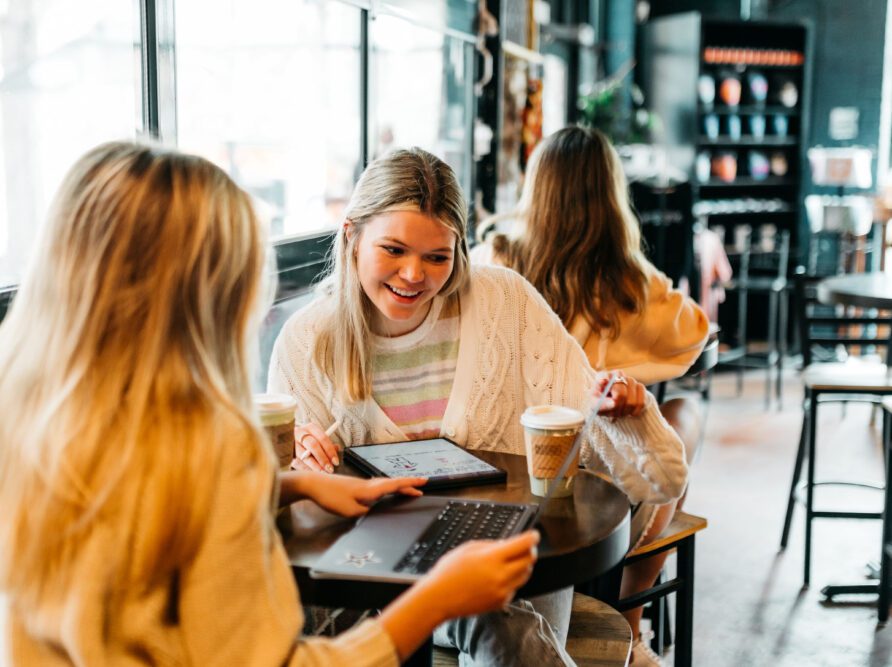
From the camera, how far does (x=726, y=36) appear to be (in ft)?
24.2

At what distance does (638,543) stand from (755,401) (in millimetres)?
3991

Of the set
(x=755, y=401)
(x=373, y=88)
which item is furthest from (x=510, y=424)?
(x=755, y=401)

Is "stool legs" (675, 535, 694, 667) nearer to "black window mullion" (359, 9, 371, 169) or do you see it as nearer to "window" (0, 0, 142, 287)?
"window" (0, 0, 142, 287)

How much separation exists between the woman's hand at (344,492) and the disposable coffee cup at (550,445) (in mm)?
215

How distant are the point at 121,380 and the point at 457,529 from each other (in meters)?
0.50

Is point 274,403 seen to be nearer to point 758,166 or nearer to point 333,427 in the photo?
point 333,427

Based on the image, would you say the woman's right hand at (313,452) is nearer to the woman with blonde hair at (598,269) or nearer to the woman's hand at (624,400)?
the woman's hand at (624,400)

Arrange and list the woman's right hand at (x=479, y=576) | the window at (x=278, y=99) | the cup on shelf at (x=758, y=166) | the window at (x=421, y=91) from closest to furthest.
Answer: the woman's right hand at (x=479, y=576), the window at (x=278, y=99), the window at (x=421, y=91), the cup on shelf at (x=758, y=166)

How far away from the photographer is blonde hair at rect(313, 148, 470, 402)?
→ 181 centimetres

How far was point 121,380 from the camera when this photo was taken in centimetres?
101

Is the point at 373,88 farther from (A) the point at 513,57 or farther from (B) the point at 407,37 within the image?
(A) the point at 513,57

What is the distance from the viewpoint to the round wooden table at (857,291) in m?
3.55

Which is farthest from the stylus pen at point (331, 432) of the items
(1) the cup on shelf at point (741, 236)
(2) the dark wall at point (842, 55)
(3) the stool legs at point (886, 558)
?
(2) the dark wall at point (842, 55)

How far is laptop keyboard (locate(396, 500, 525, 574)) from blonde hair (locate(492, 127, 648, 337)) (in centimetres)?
134
